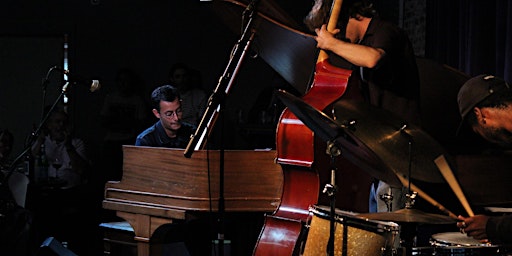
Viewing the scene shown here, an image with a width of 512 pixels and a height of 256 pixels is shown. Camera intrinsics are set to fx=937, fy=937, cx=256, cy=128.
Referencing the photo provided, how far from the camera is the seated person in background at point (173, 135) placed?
5.66 metres

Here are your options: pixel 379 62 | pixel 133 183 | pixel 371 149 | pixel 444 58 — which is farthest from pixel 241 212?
pixel 444 58

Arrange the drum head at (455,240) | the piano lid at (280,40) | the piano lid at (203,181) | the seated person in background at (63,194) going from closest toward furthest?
the drum head at (455,240), the piano lid at (280,40), the piano lid at (203,181), the seated person in background at (63,194)

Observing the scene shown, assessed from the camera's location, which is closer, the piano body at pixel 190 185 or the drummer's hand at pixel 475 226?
the drummer's hand at pixel 475 226

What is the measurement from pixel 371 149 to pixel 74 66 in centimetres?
750

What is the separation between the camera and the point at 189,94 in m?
8.69

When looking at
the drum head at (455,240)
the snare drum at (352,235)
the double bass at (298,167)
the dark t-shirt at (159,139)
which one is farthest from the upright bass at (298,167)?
the dark t-shirt at (159,139)

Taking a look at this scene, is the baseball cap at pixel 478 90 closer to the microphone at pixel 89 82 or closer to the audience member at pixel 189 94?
the microphone at pixel 89 82

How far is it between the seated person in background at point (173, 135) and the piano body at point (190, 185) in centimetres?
65

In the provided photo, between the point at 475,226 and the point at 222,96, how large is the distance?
1366 millimetres

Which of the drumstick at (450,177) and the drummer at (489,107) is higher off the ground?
the drummer at (489,107)

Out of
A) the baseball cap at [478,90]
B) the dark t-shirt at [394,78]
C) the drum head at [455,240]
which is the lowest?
the drum head at [455,240]

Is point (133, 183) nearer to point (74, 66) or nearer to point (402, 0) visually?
point (402, 0)

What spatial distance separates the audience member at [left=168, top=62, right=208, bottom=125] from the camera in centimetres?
860

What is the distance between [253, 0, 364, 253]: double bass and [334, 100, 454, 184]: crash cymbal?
772mm
